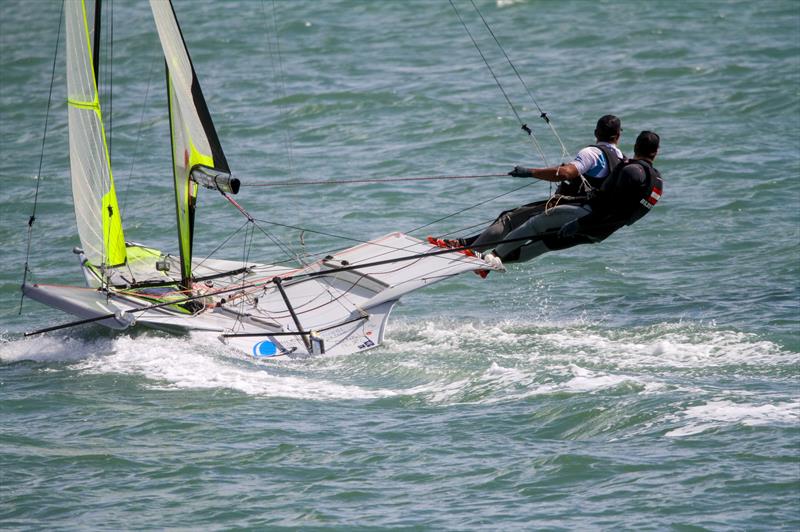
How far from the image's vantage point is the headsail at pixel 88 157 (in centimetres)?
1077

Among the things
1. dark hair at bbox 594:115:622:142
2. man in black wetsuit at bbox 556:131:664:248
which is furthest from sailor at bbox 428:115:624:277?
man in black wetsuit at bbox 556:131:664:248

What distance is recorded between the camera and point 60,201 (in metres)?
16.2

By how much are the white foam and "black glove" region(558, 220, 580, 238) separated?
6.37 feet

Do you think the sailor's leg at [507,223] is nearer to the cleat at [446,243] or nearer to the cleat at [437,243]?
the cleat at [446,243]

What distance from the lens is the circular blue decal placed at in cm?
981

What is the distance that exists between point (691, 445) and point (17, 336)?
6.24m

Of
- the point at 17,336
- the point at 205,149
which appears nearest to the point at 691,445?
the point at 205,149

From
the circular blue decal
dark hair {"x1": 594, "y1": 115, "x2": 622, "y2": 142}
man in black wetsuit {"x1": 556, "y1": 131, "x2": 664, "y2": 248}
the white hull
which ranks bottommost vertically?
the circular blue decal

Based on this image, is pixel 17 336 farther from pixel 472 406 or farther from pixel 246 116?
pixel 246 116

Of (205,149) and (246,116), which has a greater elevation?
(205,149)

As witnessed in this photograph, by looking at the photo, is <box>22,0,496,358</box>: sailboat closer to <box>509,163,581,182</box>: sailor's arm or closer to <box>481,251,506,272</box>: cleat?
<box>481,251,506,272</box>: cleat

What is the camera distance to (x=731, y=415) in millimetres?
8281

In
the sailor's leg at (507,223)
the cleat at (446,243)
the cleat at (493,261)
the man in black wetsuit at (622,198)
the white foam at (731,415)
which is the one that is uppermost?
the man in black wetsuit at (622,198)

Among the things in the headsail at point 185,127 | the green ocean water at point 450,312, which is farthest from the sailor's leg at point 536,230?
the headsail at point 185,127
